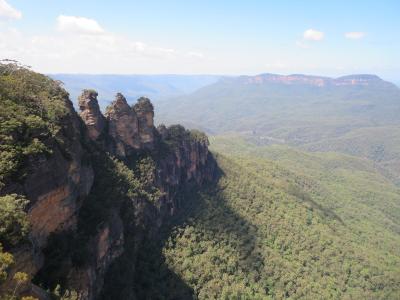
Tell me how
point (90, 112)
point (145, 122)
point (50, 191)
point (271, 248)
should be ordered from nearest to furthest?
point (50, 191)
point (90, 112)
point (145, 122)
point (271, 248)

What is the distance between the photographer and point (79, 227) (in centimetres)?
3512

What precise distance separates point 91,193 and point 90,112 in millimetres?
17034

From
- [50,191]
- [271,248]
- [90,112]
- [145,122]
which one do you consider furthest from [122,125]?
[271,248]

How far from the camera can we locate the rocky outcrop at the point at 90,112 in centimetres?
5359

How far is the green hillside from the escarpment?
720 centimetres

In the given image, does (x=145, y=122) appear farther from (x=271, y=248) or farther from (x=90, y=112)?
(x=271, y=248)

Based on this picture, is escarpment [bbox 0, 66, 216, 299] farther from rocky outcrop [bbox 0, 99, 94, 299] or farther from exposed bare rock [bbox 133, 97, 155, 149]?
exposed bare rock [bbox 133, 97, 155, 149]

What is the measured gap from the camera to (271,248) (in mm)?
66438

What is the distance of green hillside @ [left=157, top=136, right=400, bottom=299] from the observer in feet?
179

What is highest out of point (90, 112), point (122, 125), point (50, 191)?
point (90, 112)

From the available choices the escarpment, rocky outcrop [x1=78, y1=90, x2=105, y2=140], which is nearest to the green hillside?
the escarpment

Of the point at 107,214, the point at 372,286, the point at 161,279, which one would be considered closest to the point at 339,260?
the point at 372,286

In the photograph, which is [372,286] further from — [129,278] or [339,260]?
[129,278]

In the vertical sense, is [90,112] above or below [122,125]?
above
